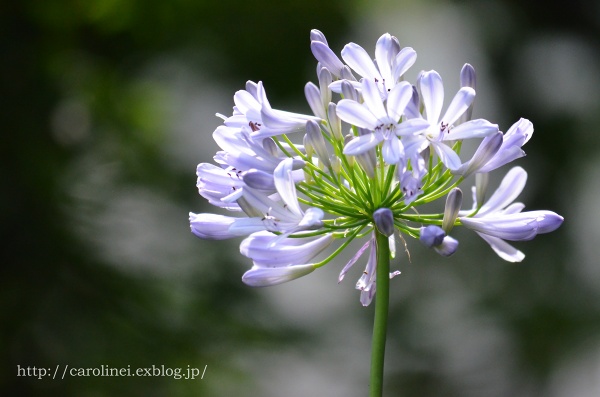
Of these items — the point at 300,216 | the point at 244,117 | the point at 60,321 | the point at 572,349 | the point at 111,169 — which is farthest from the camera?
the point at 572,349

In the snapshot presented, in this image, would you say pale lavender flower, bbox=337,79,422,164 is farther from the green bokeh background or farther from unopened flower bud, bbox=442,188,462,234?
the green bokeh background

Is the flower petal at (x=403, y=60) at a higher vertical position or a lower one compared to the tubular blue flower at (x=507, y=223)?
higher

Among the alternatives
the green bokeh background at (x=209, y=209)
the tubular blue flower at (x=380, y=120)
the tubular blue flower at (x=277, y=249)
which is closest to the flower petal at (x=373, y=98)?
the tubular blue flower at (x=380, y=120)

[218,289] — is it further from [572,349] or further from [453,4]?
[453,4]

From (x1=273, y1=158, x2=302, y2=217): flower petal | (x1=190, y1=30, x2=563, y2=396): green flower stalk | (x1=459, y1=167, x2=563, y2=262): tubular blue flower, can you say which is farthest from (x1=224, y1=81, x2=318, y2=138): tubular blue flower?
(x1=459, y1=167, x2=563, y2=262): tubular blue flower

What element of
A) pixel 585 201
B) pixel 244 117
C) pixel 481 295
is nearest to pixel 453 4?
pixel 585 201

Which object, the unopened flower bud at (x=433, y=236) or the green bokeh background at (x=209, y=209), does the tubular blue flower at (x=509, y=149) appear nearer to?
the unopened flower bud at (x=433, y=236)

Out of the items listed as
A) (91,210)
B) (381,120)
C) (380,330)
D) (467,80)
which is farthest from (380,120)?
(91,210)
